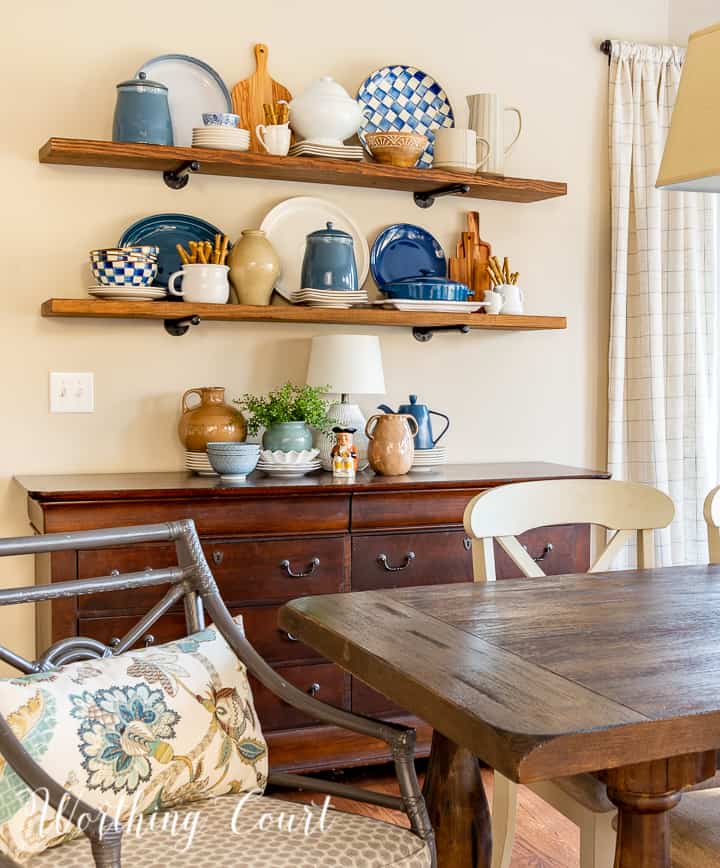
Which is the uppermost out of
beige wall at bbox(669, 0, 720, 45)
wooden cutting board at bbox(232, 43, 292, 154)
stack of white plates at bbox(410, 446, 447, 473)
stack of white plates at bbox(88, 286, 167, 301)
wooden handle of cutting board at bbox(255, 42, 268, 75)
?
beige wall at bbox(669, 0, 720, 45)

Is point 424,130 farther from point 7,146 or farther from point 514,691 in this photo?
point 514,691

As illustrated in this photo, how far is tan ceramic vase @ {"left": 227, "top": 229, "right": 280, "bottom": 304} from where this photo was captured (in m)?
2.91

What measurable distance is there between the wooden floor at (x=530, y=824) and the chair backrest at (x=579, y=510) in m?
0.73

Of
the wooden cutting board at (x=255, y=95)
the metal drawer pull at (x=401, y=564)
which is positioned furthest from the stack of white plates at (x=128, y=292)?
the metal drawer pull at (x=401, y=564)

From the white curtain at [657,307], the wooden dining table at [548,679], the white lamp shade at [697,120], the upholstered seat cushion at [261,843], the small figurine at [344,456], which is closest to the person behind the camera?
the wooden dining table at [548,679]

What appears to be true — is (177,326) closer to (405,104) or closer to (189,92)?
(189,92)

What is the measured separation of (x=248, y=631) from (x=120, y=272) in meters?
0.97

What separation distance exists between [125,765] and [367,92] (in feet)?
7.51

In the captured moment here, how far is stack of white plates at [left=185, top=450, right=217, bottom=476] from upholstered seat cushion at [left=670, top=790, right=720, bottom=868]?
1609 mm

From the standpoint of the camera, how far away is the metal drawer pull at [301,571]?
2.68 m

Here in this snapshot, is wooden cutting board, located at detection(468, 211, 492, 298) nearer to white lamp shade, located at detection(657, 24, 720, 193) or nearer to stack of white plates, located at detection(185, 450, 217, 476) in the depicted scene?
stack of white plates, located at detection(185, 450, 217, 476)

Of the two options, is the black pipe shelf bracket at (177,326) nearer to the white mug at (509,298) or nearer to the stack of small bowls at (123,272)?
the stack of small bowls at (123,272)

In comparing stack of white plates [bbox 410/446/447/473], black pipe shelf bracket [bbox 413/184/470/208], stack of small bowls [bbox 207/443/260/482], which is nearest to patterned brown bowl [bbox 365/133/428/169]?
black pipe shelf bracket [bbox 413/184/470/208]

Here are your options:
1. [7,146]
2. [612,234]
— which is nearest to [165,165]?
[7,146]
